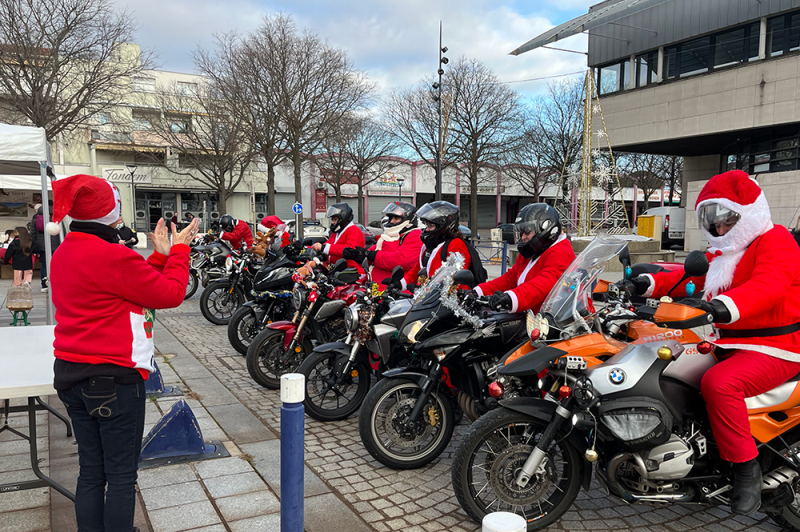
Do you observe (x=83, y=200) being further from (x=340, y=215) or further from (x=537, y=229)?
(x=340, y=215)

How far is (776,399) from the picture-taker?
9.39ft

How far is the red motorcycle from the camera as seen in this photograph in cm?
547

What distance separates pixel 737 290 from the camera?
2764mm

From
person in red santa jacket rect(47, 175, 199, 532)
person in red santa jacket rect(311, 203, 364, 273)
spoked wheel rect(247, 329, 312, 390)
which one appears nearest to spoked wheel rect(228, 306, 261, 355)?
person in red santa jacket rect(311, 203, 364, 273)

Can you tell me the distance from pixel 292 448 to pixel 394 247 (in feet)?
12.6

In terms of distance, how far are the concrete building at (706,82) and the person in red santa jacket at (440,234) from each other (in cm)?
1994

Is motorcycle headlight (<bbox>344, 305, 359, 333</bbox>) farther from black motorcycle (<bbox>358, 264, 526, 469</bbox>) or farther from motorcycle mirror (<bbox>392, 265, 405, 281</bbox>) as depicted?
black motorcycle (<bbox>358, 264, 526, 469</bbox>)

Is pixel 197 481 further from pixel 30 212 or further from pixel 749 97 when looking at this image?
pixel 749 97

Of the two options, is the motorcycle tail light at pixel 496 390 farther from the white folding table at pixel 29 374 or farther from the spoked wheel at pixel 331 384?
the white folding table at pixel 29 374

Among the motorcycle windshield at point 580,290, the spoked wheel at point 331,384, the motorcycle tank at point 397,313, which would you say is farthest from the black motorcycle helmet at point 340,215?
the motorcycle windshield at point 580,290

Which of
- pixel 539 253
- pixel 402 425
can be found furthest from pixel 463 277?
pixel 402 425

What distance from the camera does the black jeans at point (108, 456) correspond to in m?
2.51

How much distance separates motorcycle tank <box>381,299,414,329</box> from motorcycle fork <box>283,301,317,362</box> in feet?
4.40

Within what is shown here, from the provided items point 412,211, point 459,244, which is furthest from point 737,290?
point 412,211
